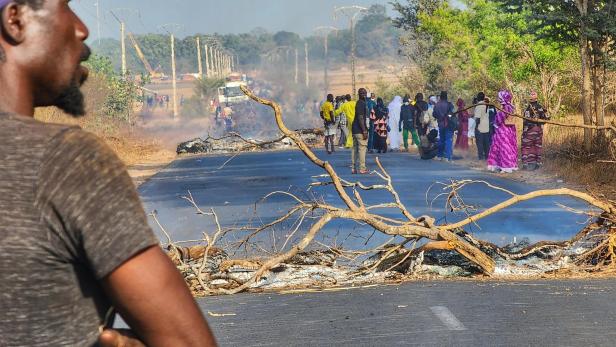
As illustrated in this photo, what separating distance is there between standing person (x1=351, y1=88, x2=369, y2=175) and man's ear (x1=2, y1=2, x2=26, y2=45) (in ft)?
80.2

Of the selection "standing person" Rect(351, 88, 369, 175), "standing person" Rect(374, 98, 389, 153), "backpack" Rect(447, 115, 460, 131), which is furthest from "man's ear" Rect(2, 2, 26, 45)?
"standing person" Rect(374, 98, 389, 153)

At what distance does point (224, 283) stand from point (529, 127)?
55.2ft

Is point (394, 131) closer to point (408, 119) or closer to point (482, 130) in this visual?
point (408, 119)

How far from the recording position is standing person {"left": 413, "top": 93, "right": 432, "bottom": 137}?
36312 mm

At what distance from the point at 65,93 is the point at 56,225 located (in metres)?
0.38

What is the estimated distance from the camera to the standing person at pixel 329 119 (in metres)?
36.9

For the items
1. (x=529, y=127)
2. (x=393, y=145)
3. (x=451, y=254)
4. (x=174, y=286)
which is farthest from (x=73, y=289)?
(x=393, y=145)

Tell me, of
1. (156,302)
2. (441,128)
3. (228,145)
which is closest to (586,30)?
(441,128)

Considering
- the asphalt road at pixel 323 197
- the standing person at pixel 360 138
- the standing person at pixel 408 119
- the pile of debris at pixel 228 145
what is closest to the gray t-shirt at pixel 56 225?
the asphalt road at pixel 323 197

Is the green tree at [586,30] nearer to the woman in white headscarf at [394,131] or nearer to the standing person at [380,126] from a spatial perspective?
the standing person at [380,126]

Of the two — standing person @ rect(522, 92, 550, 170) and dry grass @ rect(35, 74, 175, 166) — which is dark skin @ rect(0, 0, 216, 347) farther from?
dry grass @ rect(35, 74, 175, 166)

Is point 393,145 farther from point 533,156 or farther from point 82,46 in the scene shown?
point 82,46

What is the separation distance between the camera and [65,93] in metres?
2.34

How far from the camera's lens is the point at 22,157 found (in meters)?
2.06
